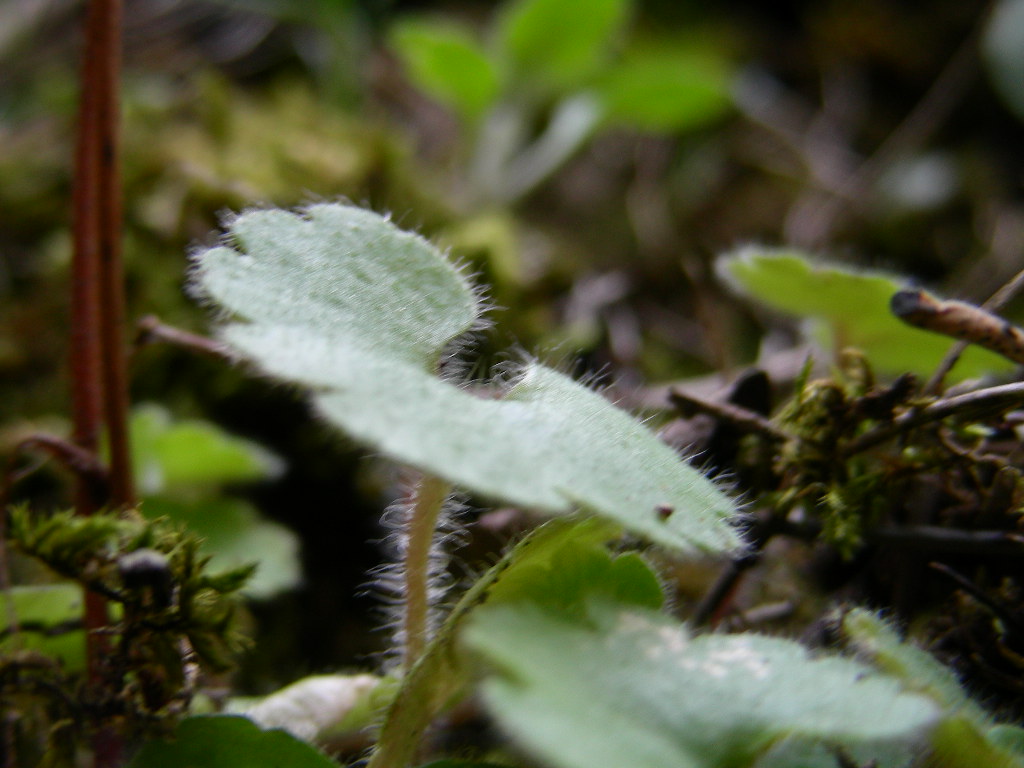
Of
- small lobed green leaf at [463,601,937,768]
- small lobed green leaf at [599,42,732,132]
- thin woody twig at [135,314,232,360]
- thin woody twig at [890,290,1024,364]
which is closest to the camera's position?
small lobed green leaf at [463,601,937,768]

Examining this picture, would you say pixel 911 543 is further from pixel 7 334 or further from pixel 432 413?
pixel 7 334

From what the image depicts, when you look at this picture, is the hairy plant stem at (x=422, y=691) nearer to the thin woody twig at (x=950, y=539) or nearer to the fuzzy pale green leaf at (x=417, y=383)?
the fuzzy pale green leaf at (x=417, y=383)

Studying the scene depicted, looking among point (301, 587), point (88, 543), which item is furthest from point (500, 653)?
point (301, 587)

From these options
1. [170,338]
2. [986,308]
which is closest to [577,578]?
[986,308]

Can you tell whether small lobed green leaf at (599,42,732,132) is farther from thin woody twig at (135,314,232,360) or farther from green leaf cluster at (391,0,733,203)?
thin woody twig at (135,314,232,360)

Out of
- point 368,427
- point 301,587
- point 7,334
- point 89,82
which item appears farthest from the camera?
point 7,334

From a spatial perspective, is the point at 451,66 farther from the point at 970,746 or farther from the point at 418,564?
the point at 970,746

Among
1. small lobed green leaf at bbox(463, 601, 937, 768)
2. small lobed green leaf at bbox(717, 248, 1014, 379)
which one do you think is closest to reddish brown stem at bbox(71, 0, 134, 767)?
small lobed green leaf at bbox(463, 601, 937, 768)
